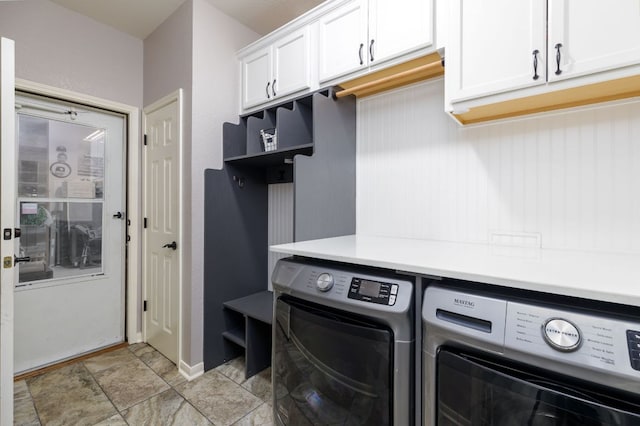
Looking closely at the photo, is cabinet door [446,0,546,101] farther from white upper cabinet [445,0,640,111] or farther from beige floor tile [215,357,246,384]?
beige floor tile [215,357,246,384]

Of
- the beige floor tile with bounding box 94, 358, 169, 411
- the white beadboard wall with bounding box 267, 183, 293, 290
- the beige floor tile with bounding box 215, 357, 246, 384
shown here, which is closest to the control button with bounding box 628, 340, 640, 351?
the white beadboard wall with bounding box 267, 183, 293, 290

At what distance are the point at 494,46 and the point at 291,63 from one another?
1.19m

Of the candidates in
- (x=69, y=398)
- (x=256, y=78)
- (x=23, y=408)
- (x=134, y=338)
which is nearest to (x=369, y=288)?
(x=256, y=78)

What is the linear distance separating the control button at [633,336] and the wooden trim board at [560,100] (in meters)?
0.88

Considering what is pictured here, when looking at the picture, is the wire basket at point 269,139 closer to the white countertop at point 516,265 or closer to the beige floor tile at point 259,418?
the white countertop at point 516,265

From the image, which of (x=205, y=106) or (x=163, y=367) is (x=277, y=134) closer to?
(x=205, y=106)

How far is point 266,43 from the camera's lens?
6.77ft

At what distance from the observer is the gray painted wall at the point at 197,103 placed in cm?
206

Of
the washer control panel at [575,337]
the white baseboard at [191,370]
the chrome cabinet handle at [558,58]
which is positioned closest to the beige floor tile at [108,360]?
the white baseboard at [191,370]

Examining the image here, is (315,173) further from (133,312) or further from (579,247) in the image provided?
(133,312)

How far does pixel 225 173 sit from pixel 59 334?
5.78ft

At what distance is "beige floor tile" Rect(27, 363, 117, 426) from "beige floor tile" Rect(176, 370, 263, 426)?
0.43 meters

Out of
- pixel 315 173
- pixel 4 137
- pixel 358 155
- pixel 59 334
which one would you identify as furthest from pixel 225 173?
pixel 59 334

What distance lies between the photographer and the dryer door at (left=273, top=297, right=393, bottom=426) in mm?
987
